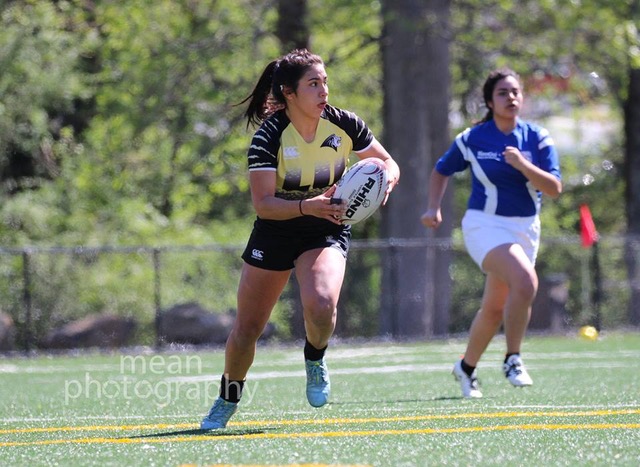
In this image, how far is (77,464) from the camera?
513 cm

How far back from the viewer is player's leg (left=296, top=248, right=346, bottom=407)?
19.6 ft

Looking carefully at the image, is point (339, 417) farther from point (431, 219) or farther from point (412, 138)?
point (412, 138)

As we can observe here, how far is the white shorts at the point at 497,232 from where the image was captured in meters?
8.23

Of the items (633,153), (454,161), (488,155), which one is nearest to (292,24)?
(633,153)

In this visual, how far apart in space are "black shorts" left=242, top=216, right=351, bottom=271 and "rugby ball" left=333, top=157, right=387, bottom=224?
21 cm

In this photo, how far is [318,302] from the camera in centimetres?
596

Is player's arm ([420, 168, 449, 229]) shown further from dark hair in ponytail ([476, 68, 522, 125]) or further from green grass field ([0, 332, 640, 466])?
green grass field ([0, 332, 640, 466])

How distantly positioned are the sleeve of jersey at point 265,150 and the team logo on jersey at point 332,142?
0.24 metres

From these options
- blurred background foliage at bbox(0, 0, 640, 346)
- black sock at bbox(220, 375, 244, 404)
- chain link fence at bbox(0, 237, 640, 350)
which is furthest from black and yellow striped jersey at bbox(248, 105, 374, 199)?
blurred background foliage at bbox(0, 0, 640, 346)

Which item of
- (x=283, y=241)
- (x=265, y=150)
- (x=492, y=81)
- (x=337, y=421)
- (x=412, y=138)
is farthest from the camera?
(x=412, y=138)

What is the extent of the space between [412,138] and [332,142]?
456 inches

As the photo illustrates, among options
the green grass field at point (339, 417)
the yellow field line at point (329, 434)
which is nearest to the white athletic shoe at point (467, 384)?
the green grass field at point (339, 417)

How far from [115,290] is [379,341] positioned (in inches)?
154

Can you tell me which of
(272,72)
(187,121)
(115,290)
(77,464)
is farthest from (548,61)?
(77,464)
